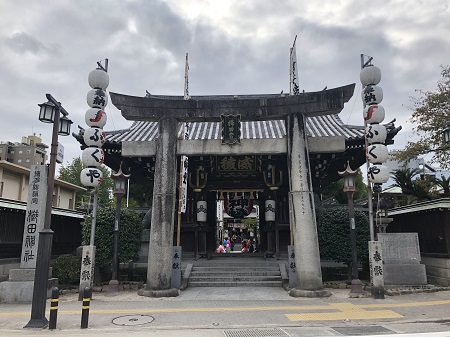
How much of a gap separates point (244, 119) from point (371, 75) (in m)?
5.37

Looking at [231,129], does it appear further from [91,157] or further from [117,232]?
[117,232]

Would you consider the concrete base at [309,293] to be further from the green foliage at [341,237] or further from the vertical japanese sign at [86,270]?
the vertical japanese sign at [86,270]

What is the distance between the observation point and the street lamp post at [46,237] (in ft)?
28.6

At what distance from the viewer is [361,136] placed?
16.9 metres

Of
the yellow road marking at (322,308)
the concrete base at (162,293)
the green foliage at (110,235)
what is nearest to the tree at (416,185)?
the yellow road marking at (322,308)

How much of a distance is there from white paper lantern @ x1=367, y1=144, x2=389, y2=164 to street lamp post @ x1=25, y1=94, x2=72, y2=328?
1078cm

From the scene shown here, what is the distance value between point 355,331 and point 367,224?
7871mm

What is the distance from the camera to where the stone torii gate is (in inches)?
517

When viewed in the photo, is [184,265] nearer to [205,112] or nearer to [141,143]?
[141,143]

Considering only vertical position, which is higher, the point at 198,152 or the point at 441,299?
the point at 198,152

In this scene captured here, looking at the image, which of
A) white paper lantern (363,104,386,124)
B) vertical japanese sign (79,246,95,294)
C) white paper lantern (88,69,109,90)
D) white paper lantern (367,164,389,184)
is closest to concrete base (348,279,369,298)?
white paper lantern (367,164,389,184)

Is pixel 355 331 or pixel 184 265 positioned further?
pixel 184 265

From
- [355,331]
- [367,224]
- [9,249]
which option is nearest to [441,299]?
[367,224]

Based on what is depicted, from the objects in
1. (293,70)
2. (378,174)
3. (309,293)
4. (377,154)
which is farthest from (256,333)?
(293,70)
